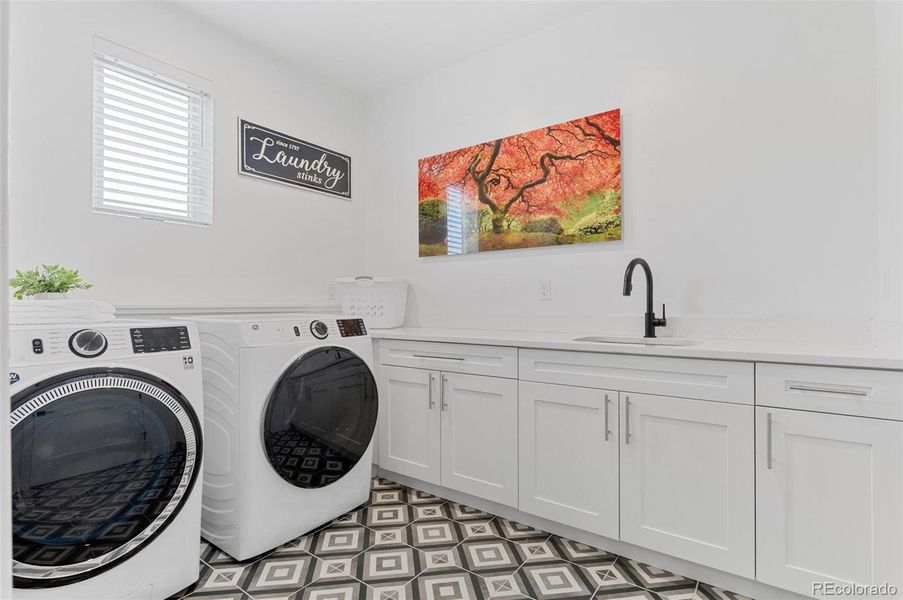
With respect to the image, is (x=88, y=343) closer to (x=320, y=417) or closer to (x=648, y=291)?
(x=320, y=417)

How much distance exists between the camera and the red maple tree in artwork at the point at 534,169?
2328mm

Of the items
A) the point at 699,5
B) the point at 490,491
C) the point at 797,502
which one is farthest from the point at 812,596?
the point at 699,5

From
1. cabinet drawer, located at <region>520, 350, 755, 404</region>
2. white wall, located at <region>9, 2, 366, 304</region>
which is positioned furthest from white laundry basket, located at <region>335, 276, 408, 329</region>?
cabinet drawer, located at <region>520, 350, 755, 404</region>

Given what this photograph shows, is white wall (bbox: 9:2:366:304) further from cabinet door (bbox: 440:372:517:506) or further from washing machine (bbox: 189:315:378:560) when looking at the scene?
cabinet door (bbox: 440:372:517:506)

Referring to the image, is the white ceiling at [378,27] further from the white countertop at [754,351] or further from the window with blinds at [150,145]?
the white countertop at [754,351]

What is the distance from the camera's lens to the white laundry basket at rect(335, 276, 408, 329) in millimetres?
2820

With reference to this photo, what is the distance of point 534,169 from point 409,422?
150 cm

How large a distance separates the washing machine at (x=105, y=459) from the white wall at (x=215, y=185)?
2.64 feet

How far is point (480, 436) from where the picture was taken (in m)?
2.14

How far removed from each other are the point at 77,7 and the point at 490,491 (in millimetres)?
2734

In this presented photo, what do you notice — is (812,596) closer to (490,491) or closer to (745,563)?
(745,563)

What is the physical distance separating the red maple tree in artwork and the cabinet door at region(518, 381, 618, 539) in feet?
3.27

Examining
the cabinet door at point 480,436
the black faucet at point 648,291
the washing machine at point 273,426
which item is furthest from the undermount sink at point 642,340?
the washing machine at point 273,426

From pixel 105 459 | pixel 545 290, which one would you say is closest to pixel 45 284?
pixel 105 459
